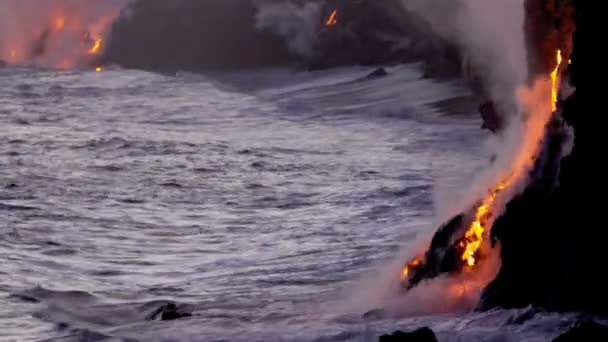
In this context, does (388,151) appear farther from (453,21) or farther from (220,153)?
(453,21)

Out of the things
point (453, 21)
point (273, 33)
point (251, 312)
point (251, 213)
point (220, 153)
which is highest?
point (273, 33)

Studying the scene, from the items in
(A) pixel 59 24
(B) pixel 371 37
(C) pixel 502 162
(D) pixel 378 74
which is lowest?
(C) pixel 502 162

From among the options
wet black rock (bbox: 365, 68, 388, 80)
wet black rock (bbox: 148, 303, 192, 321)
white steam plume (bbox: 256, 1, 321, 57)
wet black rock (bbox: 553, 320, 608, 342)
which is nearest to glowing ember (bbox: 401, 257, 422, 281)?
wet black rock (bbox: 148, 303, 192, 321)

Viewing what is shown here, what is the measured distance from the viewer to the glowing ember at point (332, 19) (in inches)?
2430

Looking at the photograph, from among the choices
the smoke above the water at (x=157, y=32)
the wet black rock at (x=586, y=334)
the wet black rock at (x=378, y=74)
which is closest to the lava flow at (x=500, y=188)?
the wet black rock at (x=586, y=334)

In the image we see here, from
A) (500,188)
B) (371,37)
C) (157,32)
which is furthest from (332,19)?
(500,188)

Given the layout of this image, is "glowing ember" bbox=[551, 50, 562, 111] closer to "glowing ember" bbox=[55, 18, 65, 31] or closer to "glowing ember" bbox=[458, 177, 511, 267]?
"glowing ember" bbox=[458, 177, 511, 267]

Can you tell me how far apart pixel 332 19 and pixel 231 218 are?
1735 inches

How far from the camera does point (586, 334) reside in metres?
7.83

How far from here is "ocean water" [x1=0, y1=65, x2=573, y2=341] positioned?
36.6 feet

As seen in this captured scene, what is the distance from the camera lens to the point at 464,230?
11.2 m

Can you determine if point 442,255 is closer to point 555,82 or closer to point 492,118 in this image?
point 555,82

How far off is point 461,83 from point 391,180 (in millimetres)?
19483

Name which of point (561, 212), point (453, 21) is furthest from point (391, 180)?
point (453, 21)
